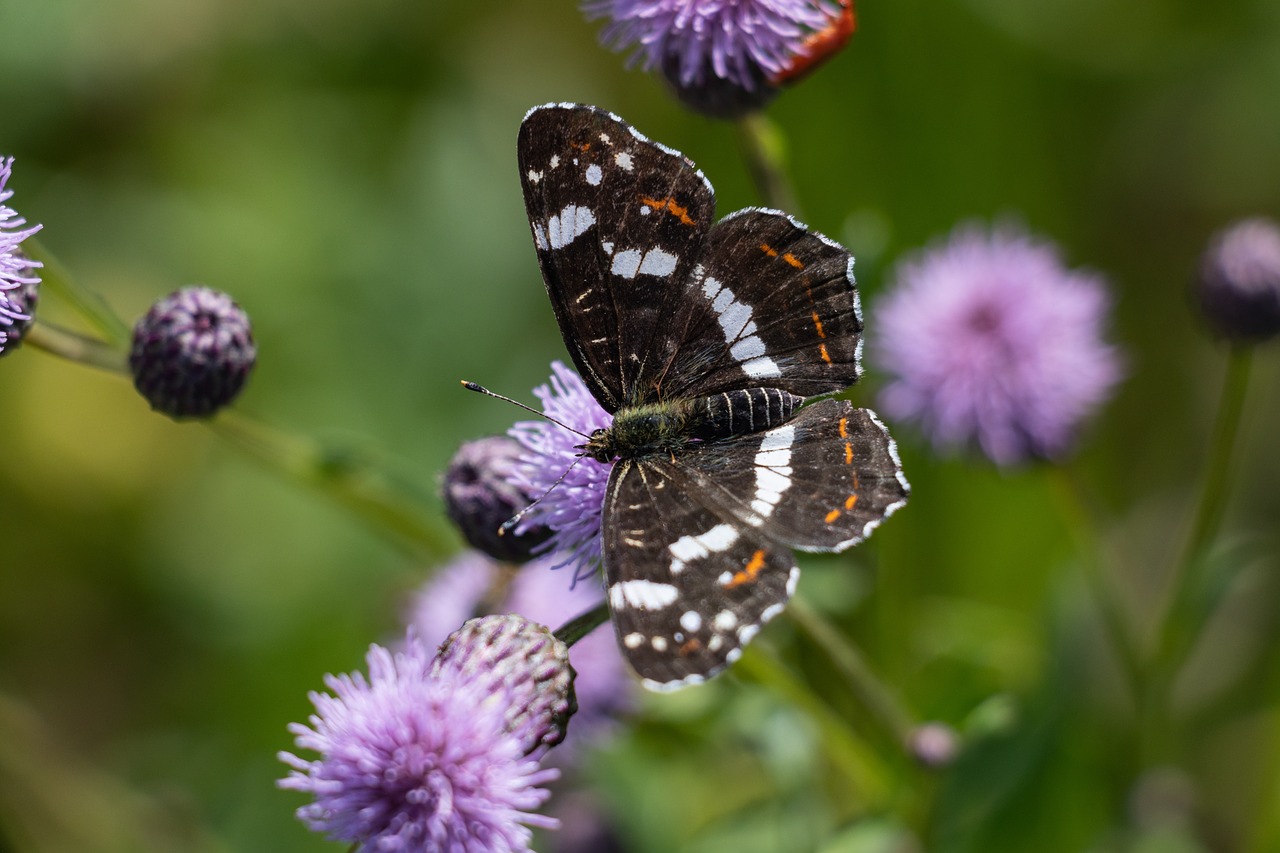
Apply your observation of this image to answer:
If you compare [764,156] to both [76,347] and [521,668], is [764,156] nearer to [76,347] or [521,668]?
[521,668]

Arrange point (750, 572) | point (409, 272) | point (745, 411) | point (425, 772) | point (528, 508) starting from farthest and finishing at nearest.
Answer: point (409, 272) < point (745, 411) < point (528, 508) < point (750, 572) < point (425, 772)

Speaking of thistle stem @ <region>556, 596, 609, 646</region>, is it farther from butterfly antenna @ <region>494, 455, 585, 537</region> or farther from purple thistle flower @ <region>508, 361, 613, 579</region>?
butterfly antenna @ <region>494, 455, 585, 537</region>

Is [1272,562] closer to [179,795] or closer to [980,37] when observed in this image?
[980,37]

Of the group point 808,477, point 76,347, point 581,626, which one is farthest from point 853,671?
point 76,347

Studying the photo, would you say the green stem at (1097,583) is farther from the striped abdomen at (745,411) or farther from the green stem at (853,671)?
the striped abdomen at (745,411)

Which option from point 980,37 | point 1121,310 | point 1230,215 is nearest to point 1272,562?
point 1121,310
